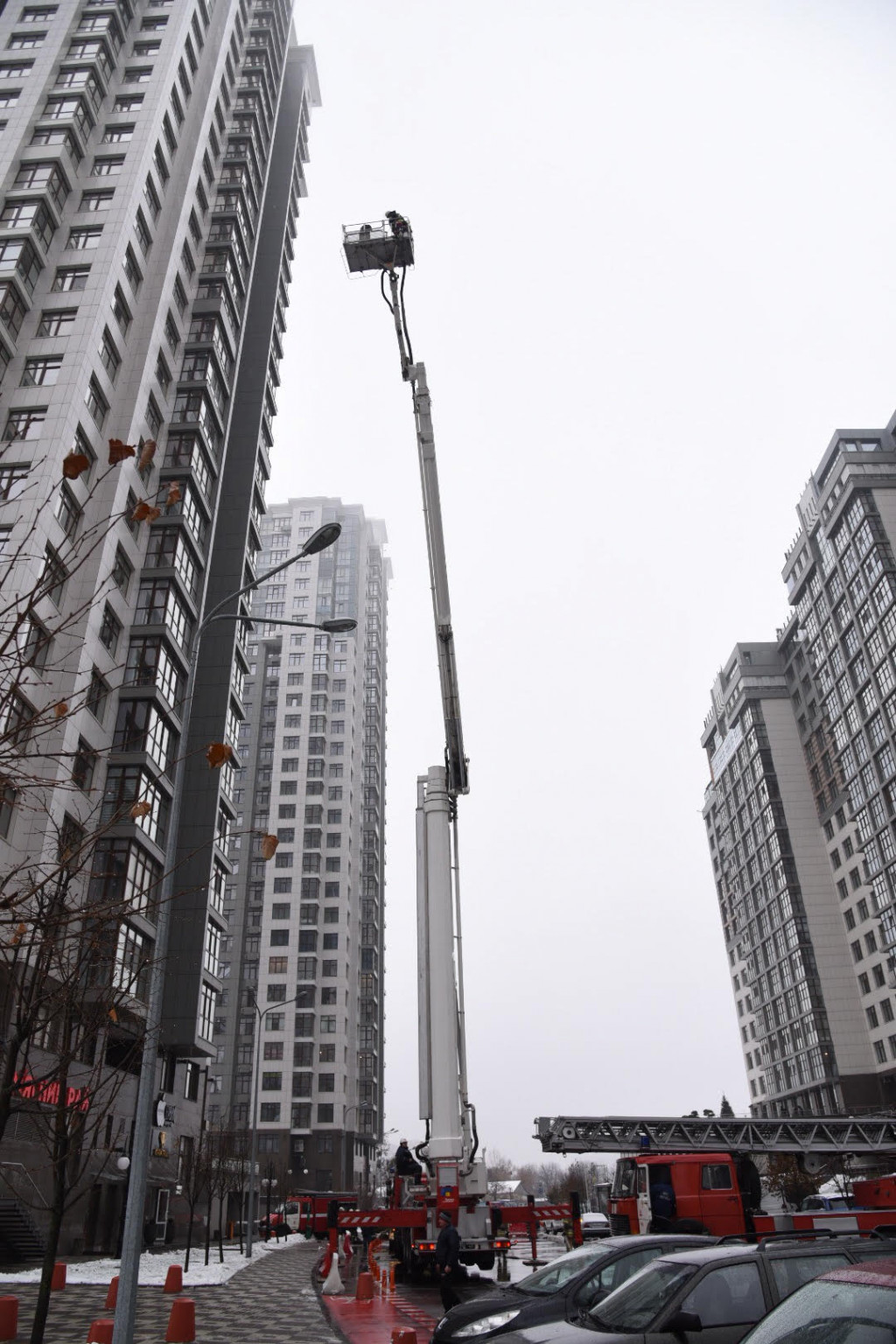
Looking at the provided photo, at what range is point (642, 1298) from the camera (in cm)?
779

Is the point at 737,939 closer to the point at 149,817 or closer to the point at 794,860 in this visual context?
the point at 794,860

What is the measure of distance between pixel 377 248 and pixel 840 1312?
23.9 meters

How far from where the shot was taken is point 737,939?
107m

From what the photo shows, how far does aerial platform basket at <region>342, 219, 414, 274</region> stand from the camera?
77.3ft

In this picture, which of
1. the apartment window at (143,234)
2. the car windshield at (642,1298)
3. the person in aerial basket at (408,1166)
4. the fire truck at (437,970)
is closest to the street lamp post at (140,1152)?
the car windshield at (642,1298)

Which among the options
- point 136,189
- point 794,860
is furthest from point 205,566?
point 794,860

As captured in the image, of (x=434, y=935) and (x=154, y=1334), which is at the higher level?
(x=434, y=935)

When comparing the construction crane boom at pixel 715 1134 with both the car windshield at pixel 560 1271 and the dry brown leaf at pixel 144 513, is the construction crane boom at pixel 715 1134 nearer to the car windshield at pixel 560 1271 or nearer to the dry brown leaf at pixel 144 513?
the car windshield at pixel 560 1271

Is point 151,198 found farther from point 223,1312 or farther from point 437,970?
point 223,1312

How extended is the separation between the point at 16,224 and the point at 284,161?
123 ft

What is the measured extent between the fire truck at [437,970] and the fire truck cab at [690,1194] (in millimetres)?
2451

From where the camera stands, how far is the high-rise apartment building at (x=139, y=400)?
37.9 meters

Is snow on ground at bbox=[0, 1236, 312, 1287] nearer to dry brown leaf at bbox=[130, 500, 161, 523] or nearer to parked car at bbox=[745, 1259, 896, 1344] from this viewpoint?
parked car at bbox=[745, 1259, 896, 1344]

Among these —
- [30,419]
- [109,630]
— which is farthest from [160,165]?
[109,630]
